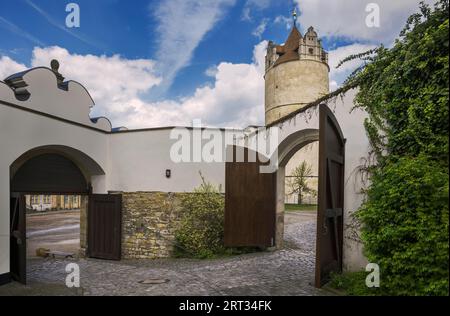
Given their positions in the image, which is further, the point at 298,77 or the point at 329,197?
the point at 298,77

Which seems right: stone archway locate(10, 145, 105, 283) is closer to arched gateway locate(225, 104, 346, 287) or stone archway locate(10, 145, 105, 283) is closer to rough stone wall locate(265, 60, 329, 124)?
arched gateway locate(225, 104, 346, 287)

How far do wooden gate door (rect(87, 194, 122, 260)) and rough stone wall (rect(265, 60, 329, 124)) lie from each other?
18.8 m

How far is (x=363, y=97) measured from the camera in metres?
4.97

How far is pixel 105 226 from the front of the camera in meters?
8.59

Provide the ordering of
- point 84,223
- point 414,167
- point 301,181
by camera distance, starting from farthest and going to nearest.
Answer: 1. point 301,181
2. point 84,223
3. point 414,167

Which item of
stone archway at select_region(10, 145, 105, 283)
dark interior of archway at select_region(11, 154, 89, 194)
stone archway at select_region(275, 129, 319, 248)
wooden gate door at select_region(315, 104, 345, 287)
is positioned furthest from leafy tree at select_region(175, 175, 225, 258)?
wooden gate door at select_region(315, 104, 345, 287)

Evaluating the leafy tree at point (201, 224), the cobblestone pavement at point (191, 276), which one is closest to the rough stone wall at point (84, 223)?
the cobblestone pavement at point (191, 276)

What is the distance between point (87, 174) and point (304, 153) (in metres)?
20.6

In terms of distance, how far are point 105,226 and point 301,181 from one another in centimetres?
1870

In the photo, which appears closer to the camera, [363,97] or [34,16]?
[363,97]

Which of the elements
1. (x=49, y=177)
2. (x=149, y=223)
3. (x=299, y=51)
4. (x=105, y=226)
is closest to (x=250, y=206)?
(x=149, y=223)

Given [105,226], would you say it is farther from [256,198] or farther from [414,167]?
[414,167]
